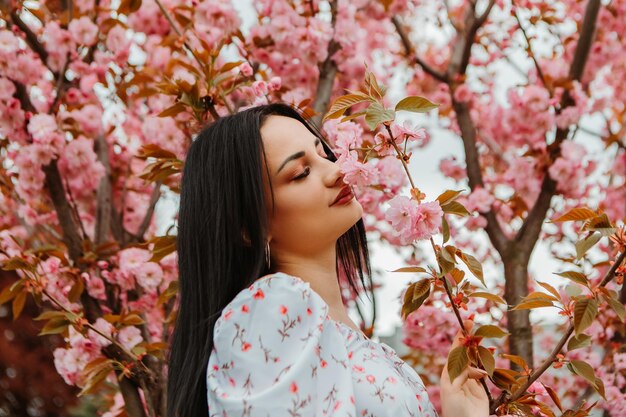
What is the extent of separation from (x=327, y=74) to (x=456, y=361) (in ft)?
5.00

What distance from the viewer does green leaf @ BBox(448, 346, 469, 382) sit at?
1.32 meters

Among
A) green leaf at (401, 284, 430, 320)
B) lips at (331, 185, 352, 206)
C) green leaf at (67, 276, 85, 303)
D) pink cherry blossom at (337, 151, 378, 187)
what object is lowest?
green leaf at (67, 276, 85, 303)

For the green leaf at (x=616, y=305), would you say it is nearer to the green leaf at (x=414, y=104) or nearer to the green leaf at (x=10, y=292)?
the green leaf at (x=414, y=104)

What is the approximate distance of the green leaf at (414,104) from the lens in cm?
130

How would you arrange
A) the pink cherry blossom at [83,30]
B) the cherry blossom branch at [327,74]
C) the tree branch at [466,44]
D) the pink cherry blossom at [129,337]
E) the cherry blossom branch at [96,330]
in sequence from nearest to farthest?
the cherry blossom branch at [96,330] < the pink cherry blossom at [129,337] < the cherry blossom branch at [327,74] < the pink cherry blossom at [83,30] < the tree branch at [466,44]

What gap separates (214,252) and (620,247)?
686 millimetres

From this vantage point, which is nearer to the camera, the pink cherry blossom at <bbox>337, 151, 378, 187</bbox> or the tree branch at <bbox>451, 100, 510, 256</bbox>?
the pink cherry blossom at <bbox>337, 151, 378, 187</bbox>

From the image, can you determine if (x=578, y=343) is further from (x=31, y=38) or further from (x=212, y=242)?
(x=31, y=38)

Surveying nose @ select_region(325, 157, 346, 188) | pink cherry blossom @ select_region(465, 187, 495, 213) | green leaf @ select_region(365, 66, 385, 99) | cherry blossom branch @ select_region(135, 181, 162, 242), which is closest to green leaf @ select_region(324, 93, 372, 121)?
green leaf @ select_region(365, 66, 385, 99)

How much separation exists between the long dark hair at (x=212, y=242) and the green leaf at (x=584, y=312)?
1.77 feet

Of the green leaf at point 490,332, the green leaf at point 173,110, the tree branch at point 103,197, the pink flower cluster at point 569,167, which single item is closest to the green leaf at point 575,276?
the green leaf at point 490,332

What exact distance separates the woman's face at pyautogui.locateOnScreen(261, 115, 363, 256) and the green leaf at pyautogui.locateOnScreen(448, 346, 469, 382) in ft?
A: 1.07

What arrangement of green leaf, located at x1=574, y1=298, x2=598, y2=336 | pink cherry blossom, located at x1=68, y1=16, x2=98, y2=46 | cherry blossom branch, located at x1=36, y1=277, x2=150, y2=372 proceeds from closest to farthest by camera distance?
green leaf, located at x1=574, y1=298, x2=598, y2=336
cherry blossom branch, located at x1=36, y1=277, x2=150, y2=372
pink cherry blossom, located at x1=68, y1=16, x2=98, y2=46

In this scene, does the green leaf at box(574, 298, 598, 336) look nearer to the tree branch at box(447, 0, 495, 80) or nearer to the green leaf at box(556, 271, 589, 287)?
the green leaf at box(556, 271, 589, 287)
